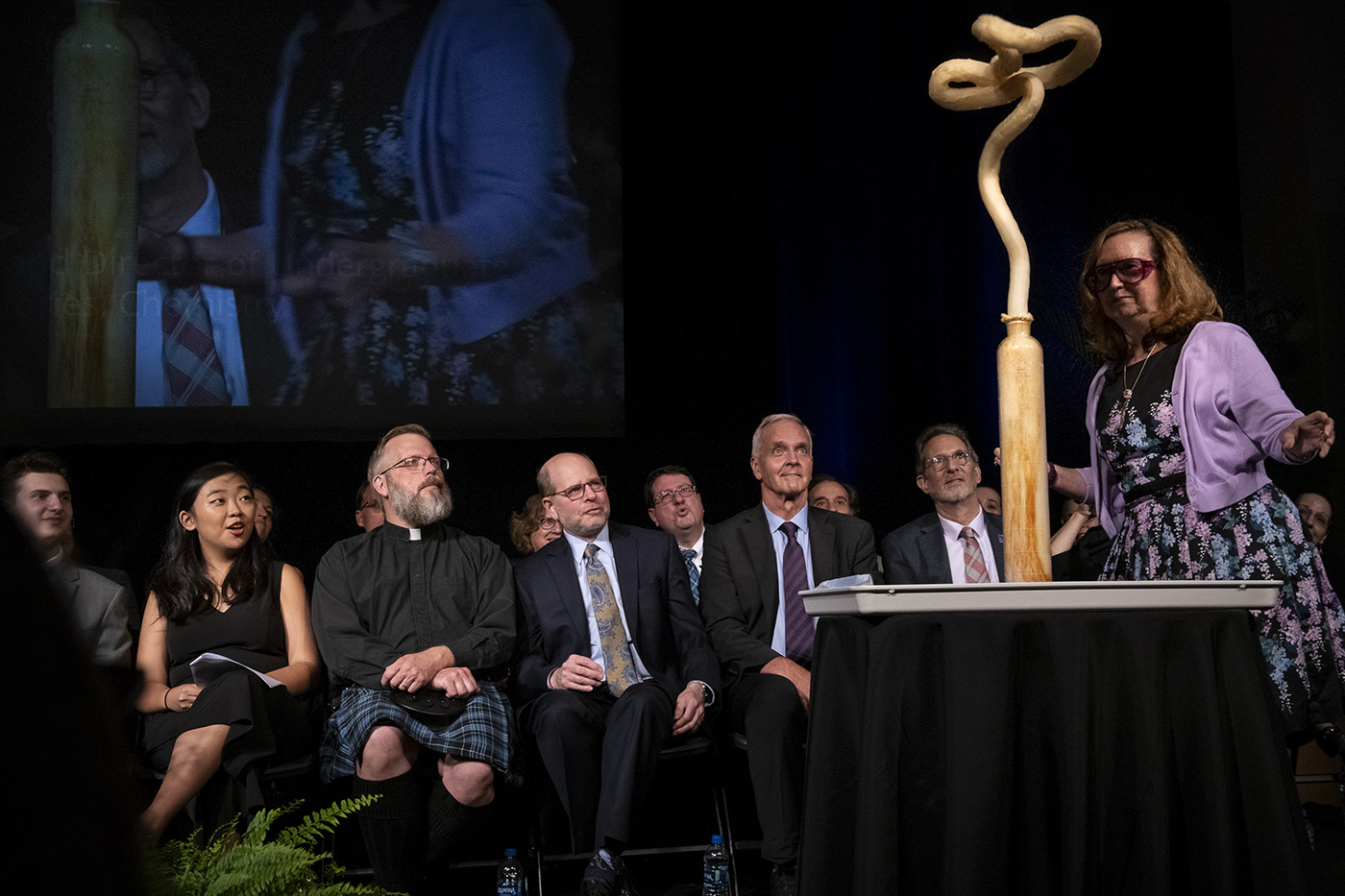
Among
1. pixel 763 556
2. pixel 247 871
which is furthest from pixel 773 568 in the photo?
pixel 247 871

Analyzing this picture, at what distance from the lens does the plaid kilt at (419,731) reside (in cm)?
310

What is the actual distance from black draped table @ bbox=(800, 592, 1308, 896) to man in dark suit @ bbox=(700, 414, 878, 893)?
1.85 m

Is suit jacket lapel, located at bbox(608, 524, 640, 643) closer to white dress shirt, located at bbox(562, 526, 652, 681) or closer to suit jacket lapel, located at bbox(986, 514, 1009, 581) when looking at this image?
white dress shirt, located at bbox(562, 526, 652, 681)

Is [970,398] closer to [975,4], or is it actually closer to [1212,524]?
[975,4]

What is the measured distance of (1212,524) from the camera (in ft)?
6.39

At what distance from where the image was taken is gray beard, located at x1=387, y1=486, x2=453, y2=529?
3.69 metres

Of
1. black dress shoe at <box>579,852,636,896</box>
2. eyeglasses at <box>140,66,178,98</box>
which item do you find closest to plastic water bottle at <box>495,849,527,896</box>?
black dress shoe at <box>579,852,636,896</box>

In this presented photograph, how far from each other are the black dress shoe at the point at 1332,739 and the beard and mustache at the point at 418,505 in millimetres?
2658

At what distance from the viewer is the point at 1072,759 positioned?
1324mm

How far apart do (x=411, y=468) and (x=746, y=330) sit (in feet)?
7.60

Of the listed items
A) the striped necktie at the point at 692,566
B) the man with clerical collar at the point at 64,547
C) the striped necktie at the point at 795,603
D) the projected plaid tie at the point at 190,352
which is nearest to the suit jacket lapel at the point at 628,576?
the striped necktie at the point at 795,603

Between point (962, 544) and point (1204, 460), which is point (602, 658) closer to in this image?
point (962, 544)

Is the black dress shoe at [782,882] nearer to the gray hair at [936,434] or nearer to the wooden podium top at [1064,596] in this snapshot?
the wooden podium top at [1064,596]

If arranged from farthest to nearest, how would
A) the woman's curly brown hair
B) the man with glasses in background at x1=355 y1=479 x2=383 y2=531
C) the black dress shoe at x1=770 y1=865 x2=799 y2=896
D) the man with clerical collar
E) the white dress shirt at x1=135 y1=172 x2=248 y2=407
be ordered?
the white dress shirt at x1=135 y1=172 x2=248 y2=407, the man with glasses in background at x1=355 y1=479 x2=383 y2=531, the man with clerical collar, the black dress shoe at x1=770 y1=865 x2=799 y2=896, the woman's curly brown hair
